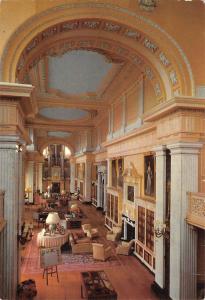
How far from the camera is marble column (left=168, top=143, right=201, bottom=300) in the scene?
291 inches

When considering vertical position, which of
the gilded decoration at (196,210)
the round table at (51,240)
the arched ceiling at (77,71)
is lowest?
the round table at (51,240)

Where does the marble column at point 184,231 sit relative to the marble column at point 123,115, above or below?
below

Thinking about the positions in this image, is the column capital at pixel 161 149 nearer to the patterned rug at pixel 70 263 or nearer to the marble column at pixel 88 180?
the patterned rug at pixel 70 263

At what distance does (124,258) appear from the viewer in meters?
11.5

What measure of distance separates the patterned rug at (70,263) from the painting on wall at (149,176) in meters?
3.02

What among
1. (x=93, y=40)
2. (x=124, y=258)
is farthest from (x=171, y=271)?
(x=93, y=40)

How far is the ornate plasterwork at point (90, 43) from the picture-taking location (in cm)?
705

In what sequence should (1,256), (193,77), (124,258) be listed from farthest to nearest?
(124,258)
(193,77)
(1,256)

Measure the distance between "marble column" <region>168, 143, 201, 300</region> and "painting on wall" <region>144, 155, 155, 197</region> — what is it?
2.43 meters

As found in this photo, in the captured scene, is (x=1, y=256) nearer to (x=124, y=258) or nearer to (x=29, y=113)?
(x=29, y=113)

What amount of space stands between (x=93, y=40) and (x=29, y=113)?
2802 mm

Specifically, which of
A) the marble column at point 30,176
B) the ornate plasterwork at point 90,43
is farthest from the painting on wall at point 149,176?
the marble column at point 30,176

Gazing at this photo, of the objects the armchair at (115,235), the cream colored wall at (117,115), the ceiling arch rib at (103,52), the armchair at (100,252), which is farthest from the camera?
Answer: the cream colored wall at (117,115)

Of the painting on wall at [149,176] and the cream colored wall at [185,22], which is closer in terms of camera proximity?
the cream colored wall at [185,22]
